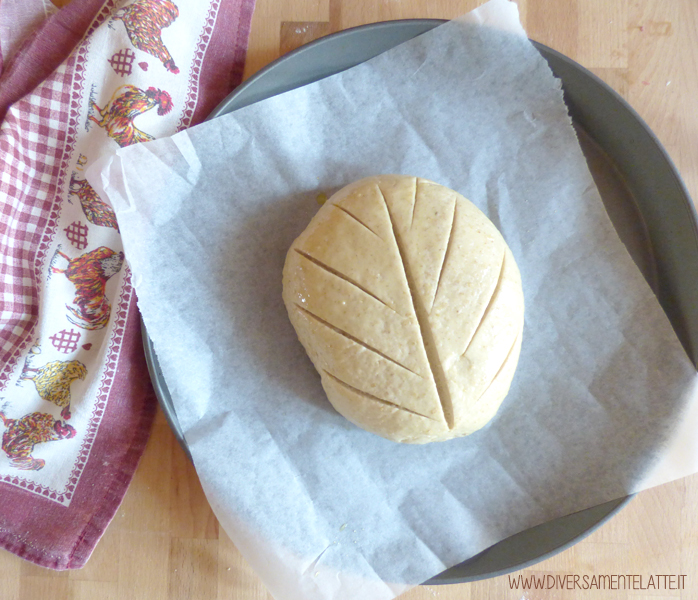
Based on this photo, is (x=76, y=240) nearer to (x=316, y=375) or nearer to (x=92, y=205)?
(x=92, y=205)

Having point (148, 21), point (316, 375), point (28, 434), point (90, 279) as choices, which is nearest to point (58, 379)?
point (28, 434)

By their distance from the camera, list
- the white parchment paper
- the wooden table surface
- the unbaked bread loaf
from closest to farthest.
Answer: the unbaked bread loaf
the white parchment paper
the wooden table surface

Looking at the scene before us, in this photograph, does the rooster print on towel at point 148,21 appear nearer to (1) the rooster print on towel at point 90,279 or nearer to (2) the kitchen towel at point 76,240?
(2) the kitchen towel at point 76,240

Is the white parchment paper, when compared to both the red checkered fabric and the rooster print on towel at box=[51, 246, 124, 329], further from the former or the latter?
the red checkered fabric

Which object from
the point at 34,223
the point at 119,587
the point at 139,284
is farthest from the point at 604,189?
the point at 119,587

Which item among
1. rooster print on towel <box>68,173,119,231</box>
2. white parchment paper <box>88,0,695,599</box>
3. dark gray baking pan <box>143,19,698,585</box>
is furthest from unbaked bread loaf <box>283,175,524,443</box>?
rooster print on towel <box>68,173,119,231</box>

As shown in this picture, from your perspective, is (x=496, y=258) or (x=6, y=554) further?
(x=6, y=554)

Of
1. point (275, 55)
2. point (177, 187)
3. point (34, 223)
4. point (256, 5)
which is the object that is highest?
point (256, 5)

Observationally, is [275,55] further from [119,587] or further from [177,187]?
[119,587]
